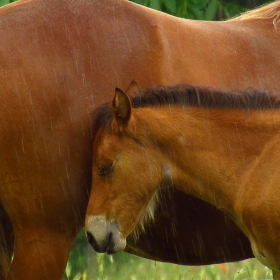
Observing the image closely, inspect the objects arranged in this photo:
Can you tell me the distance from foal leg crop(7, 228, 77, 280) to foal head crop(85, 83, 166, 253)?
22cm

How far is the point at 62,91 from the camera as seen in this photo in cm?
453

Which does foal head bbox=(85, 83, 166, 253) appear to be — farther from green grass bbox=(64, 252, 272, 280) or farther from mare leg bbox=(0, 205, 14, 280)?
green grass bbox=(64, 252, 272, 280)

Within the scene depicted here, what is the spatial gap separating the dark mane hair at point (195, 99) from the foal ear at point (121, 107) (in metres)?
0.06

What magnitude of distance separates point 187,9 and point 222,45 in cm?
248

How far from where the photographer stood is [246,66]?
5082mm

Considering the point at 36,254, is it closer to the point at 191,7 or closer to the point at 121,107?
the point at 121,107

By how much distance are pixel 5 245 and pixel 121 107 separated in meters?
1.33

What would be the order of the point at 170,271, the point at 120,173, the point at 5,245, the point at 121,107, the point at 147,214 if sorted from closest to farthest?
1. the point at 121,107
2. the point at 120,173
3. the point at 147,214
4. the point at 5,245
5. the point at 170,271

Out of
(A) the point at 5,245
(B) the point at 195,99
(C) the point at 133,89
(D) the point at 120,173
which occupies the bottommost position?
(A) the point at 5,245

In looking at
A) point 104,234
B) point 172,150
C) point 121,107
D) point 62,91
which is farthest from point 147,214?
point 62,91

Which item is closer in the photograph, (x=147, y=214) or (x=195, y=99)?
(x=195, y=99)

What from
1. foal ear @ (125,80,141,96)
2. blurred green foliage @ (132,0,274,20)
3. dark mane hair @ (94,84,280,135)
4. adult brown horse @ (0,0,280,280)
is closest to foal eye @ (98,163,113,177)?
adult brown horse @ (0,0,280,280)

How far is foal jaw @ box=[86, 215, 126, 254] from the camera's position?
4.50 m

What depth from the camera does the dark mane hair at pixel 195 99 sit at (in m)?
4.53
